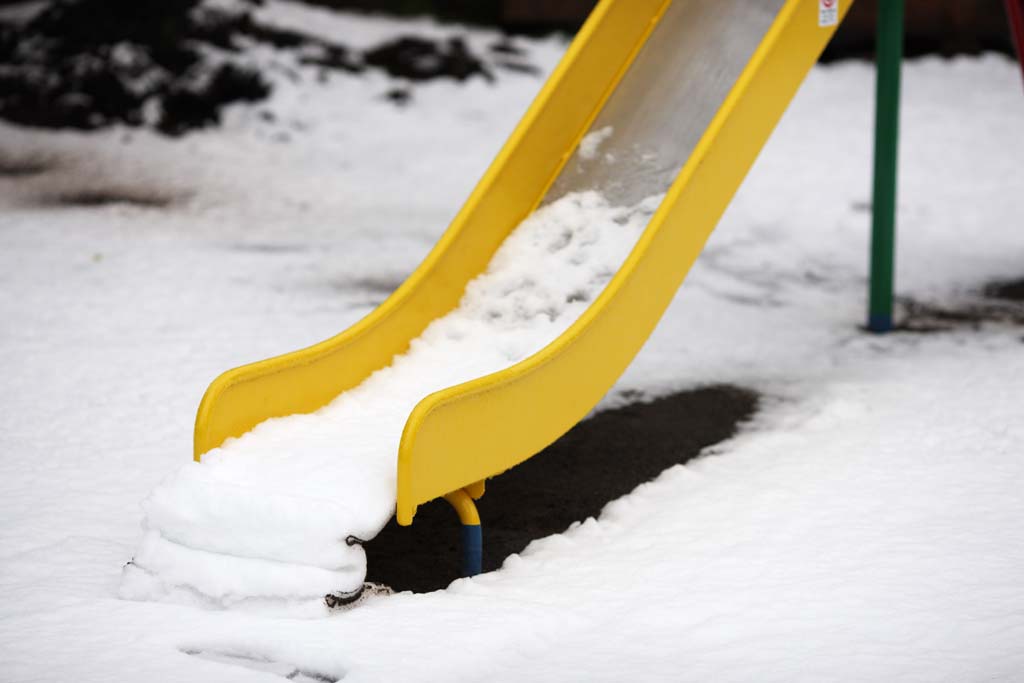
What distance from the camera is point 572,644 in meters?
3.51

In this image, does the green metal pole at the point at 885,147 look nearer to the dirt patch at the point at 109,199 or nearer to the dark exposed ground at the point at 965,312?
the dark exposed ground at the point at 965,312

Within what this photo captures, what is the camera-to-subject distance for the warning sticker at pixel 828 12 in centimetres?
513

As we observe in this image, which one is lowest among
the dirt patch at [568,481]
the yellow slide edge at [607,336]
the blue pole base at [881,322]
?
the dirt patch at [568,481]

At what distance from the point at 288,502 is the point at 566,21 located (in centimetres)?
989

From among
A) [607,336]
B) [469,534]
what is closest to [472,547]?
[469,534]

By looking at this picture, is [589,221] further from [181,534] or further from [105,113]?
[105,113]

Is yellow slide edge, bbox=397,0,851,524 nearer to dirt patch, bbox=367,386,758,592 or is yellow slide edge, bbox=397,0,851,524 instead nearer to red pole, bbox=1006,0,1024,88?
dirt patch, bbox=367,386,758,592

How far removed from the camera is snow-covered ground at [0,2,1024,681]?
11.4 feet

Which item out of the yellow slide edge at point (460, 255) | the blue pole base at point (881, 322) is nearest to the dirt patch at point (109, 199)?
the yellow slide edge at point (460, 255)

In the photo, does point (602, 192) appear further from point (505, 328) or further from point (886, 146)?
point (886, 146)

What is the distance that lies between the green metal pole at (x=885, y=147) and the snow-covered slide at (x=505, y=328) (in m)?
0.77

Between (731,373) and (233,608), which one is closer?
(233,608)

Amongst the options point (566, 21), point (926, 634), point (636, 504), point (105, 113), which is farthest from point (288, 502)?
point (566, 21)

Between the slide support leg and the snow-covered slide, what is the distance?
0.01 m
